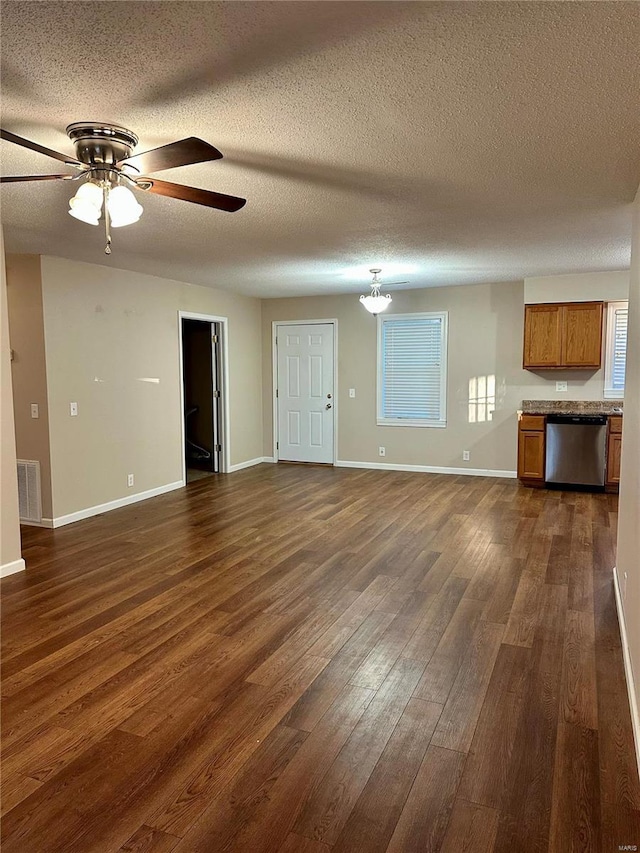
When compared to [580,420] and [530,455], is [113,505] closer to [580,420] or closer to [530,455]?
[530,455]

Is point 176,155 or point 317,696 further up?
point 176,155

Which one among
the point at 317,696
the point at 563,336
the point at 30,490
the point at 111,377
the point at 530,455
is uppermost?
the point at 563,336

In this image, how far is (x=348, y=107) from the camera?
86.7 inches

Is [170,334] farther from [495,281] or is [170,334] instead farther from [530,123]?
[530,123]

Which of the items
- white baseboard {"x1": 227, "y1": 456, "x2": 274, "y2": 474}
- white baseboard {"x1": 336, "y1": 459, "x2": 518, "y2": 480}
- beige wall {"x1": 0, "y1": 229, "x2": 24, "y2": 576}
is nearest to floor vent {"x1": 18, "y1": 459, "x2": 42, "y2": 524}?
beige wall {"x1": 0, "y1": 229, "x2": 24, "y2": 576}

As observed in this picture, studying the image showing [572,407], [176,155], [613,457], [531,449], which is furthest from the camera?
[572,407]

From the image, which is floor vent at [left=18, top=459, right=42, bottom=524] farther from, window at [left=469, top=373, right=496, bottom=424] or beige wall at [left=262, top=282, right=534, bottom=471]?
window at [left=469, top=373, right=496, bottom=424]

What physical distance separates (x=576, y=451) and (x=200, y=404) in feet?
16.8

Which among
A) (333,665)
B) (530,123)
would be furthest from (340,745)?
(530,123)

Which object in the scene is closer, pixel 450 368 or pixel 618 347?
pixel 618 347

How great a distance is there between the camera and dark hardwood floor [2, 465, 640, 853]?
1811 mm

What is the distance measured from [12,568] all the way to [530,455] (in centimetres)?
548

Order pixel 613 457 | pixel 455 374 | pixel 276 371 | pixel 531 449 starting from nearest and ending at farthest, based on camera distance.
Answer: pixel 613 457, pixel 531 449, pixel 455 374, pixel 276 371

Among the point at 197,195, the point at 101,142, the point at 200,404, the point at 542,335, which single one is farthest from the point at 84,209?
the point at 200,404
